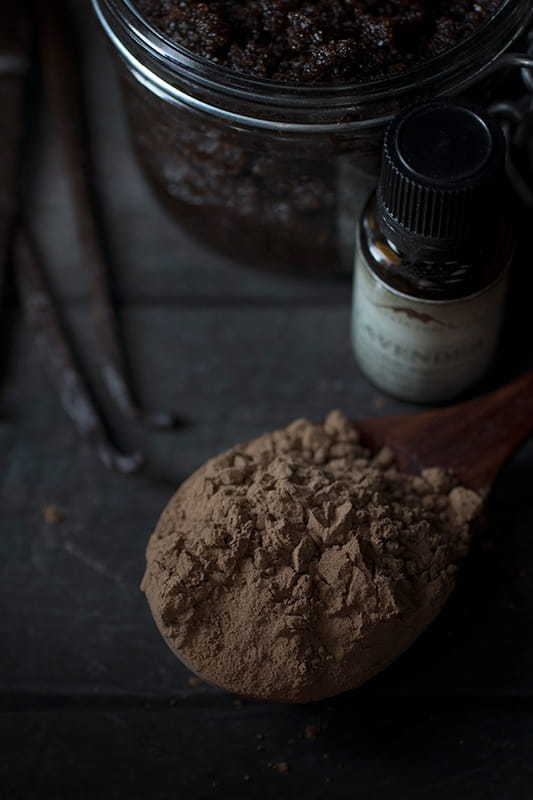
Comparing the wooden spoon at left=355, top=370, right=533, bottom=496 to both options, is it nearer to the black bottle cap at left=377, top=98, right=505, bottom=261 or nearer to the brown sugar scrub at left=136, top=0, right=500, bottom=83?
the black bottle cap at left=377, top=98, right=505, bottom=261

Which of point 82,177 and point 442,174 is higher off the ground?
point 442,174

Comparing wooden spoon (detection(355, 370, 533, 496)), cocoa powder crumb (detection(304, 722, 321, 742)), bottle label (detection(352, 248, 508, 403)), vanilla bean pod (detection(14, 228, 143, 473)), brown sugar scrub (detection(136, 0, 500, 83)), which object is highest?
brown sugar scrub (detection(136, 0, 500, 83))

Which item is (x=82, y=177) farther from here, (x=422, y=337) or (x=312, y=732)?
(x=312, y=732)

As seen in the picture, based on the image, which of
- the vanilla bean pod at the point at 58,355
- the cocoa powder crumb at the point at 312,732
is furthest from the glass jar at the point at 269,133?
the cocoa powder crumb at the point at 312,732

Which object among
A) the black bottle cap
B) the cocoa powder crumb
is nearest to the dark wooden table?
the cocoa powder crumb

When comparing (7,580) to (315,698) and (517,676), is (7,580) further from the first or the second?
(517,676)

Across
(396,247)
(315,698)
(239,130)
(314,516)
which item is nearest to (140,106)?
(239,130)

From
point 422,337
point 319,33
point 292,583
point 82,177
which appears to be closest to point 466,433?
point 422,337
